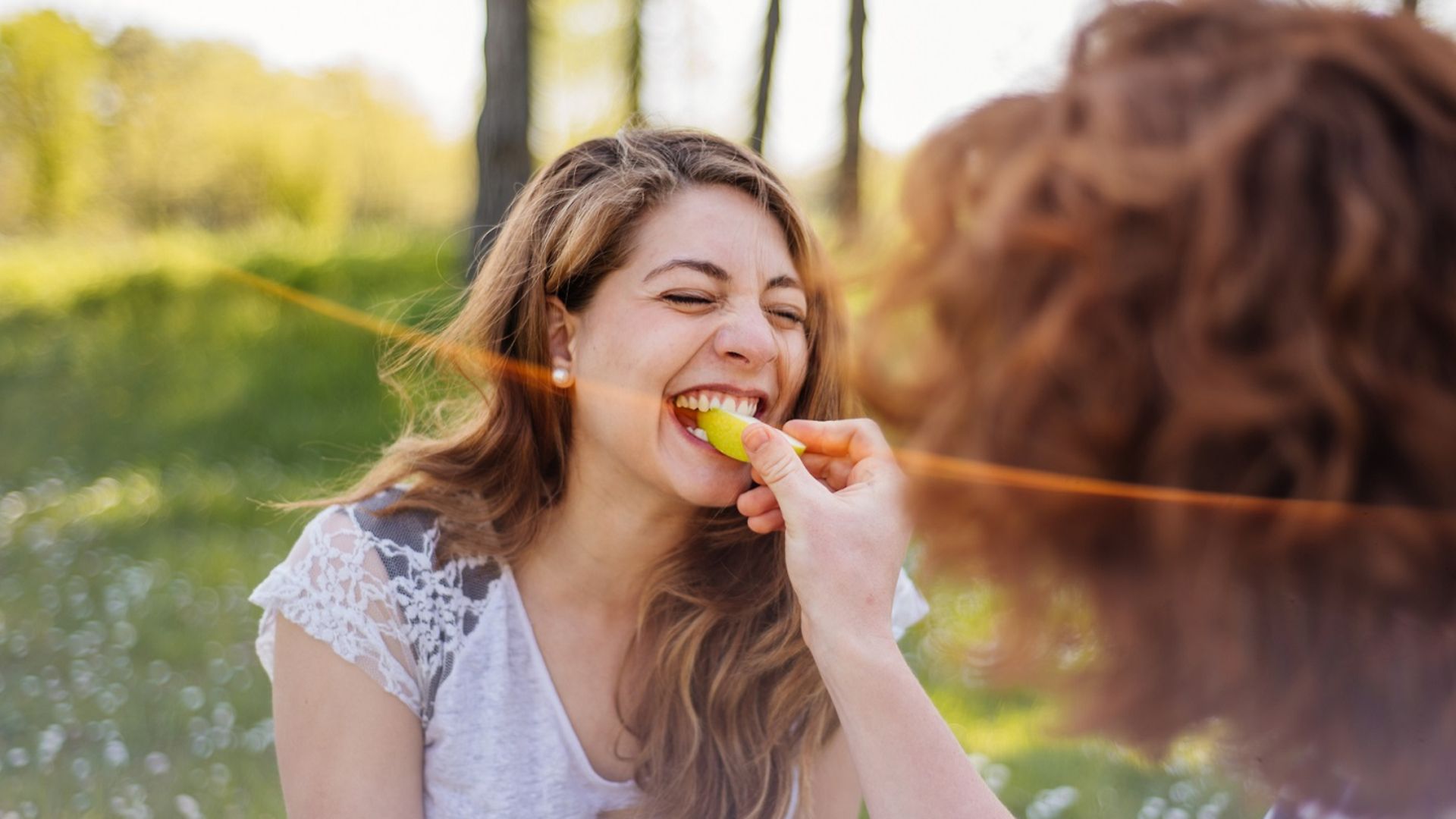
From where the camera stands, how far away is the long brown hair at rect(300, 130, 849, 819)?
2662mm

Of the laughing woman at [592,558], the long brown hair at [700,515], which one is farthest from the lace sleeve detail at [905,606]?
the long brown hair at [700,515]

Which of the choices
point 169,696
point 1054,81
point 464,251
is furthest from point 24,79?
point 1054,81

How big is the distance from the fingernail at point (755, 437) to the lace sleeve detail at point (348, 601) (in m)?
0.93

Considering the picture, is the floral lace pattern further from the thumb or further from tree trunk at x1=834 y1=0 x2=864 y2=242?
tree trunk at x1=834 y1=0 x2=864 y2=242

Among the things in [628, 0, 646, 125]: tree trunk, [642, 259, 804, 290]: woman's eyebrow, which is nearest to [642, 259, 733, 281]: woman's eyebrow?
[642, 259, 804, 290]: woman's eyebrow

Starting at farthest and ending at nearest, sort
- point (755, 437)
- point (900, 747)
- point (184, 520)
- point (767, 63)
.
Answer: point (767, 63) < point (184, 520) < point (755, 437) < point (900, 747)

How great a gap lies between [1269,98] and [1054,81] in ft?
0.63

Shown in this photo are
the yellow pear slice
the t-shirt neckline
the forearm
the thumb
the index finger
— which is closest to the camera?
the forearm

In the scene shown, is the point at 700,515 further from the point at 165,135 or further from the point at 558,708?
the point at 165,135

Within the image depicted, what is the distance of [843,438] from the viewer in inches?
90.6

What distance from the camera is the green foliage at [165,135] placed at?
23.0 meters


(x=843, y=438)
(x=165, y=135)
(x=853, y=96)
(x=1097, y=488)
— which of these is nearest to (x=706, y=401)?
(x=843, y=438)

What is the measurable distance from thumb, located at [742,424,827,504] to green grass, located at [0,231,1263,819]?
21.6 inches

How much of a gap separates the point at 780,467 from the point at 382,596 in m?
0.98
